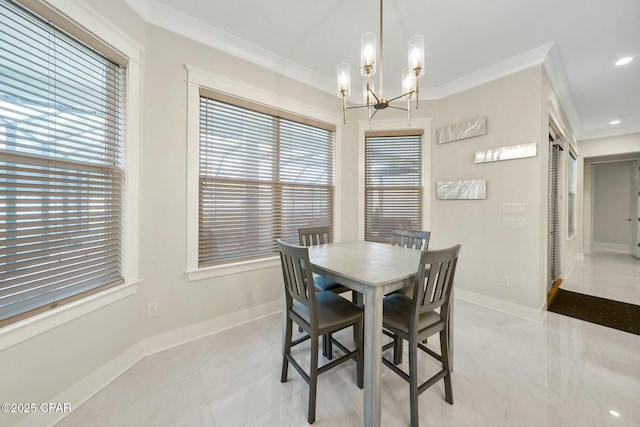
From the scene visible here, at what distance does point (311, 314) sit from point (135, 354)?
1565 mm

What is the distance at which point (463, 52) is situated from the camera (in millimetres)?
2494

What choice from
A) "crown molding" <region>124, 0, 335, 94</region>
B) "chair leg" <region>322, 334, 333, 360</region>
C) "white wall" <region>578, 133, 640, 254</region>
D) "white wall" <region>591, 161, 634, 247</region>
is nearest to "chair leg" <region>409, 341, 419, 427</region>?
"chair leg" <region>322, 334, 333, 360</region>

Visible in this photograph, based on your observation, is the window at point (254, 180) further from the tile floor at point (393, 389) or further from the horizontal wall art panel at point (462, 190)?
the horizontal wall art panel at point (462, 190)

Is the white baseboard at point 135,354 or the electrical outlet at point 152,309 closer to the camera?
the white baseboard at point 135,354

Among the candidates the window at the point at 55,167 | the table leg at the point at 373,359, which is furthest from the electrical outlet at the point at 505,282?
the window at the point at 55,167

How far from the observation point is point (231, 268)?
2338mm

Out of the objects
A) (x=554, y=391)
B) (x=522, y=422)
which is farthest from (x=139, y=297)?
(x=554, y=391)

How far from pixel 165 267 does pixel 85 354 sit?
0.70m

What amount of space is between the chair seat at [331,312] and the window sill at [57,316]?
4.18 feet

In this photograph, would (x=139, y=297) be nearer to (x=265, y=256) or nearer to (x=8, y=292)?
(x=8, y=292)

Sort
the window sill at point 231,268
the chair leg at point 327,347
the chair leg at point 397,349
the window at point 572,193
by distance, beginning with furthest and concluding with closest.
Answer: the window at point 572,193 → the window sill at point 231,268 → the chair leg at point 327,347 → the chair leg at point 397,349

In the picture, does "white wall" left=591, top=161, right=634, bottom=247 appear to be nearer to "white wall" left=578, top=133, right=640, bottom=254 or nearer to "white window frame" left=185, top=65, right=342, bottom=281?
"white wall" left=578, top=133, right=640, bottom=254

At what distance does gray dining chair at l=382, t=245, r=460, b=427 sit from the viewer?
4.11ft

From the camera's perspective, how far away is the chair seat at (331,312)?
4.69 ft
